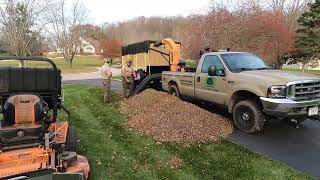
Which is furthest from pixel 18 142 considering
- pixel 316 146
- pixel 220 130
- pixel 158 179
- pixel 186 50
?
pixel 186 50

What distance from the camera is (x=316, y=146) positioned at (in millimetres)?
8086

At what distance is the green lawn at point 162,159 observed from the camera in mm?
6375

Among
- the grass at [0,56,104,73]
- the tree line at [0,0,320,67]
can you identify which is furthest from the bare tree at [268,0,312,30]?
the grass at [0,56,104,73]

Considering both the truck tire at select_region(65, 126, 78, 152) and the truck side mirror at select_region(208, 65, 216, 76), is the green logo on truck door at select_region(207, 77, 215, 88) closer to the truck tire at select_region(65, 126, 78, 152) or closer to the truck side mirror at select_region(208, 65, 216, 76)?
the truck side mirror at select_region(208, 65, 216, 76)

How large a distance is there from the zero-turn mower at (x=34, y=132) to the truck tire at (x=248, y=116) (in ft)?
14.1

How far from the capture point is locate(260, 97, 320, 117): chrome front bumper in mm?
8164

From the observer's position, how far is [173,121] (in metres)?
9.40

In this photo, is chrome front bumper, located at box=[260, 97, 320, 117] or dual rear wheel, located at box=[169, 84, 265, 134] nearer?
chrome front bumper, located at box=[260, 97, 320, 117]

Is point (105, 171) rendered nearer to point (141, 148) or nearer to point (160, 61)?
point (141, 148)

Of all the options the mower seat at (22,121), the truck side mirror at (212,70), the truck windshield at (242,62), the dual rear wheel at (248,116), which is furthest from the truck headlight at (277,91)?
the mower seat at (22,121)

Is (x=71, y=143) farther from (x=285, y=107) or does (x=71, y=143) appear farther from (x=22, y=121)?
(x=285, y=107)

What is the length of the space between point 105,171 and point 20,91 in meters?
2.06

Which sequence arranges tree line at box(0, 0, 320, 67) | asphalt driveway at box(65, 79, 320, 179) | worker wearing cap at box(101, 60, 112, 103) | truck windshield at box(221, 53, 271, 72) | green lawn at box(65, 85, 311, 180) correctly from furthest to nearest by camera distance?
tree line at box(0, 0, 320, 67)
worker wearing cap at box(101, 60, 112, 103)
truck windshield at box(221, 53, 271, 72)
asphalt driveway at box(65, 79, 320, 179)
green lawn at box(65, 85, 311, 180)

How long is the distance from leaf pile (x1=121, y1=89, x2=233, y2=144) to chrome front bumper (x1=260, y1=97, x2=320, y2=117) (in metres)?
1.27
